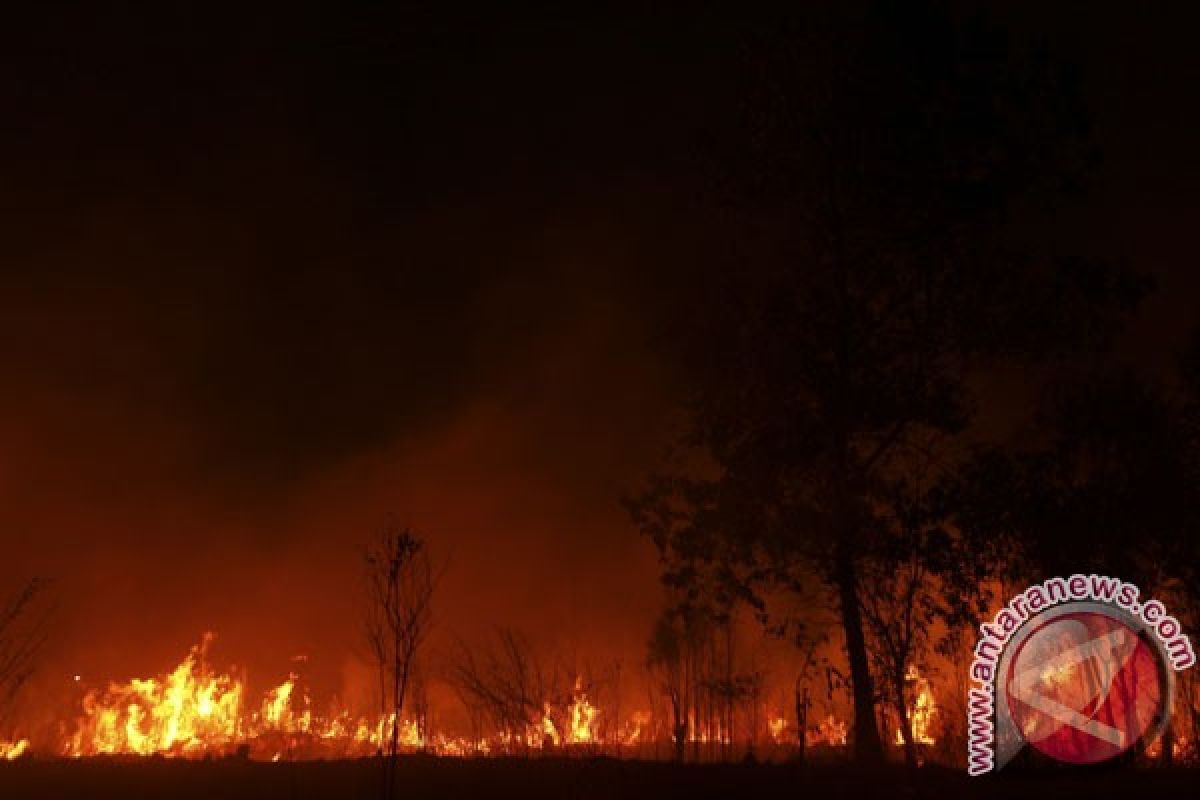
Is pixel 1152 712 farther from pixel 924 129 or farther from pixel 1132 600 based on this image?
pixel 924 129

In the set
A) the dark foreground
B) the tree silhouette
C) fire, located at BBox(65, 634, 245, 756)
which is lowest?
the dark foreground

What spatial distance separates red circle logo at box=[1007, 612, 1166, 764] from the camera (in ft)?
54.0

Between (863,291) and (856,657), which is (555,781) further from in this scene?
(863,291)

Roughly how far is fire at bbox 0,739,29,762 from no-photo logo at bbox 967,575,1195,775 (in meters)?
24.8

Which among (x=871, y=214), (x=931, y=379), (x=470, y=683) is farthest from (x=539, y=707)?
(x=871, y=214)

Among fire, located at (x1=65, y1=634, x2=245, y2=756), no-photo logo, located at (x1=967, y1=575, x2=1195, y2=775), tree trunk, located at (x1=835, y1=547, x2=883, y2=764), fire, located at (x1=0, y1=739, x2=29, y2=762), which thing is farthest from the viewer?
fire, located at (x1=65, y1=634, x2=245, y2=756)

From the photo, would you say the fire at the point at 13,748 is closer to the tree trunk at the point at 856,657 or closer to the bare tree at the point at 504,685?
the bare tree at the point at 504,685

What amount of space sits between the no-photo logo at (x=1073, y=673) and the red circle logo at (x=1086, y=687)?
22 millimetres

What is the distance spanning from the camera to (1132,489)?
18875 mm

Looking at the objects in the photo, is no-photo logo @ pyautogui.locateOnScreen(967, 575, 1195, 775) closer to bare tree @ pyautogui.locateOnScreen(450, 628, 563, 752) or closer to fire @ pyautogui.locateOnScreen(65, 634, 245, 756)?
bare tree @ pyautogui.locateOnScreen(450, 628, 563, 752)

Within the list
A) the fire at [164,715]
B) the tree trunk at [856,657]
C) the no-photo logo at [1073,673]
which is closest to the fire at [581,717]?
the tree trunk at [856,657]

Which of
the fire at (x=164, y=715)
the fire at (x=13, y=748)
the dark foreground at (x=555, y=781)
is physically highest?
the fire at (x=164, y=715)

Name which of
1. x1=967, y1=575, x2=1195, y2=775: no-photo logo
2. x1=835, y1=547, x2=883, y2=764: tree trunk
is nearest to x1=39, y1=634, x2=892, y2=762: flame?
x1=967, y1=575, x2=1195, y2=775: no-photo logo

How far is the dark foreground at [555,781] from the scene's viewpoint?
41.8 ft
